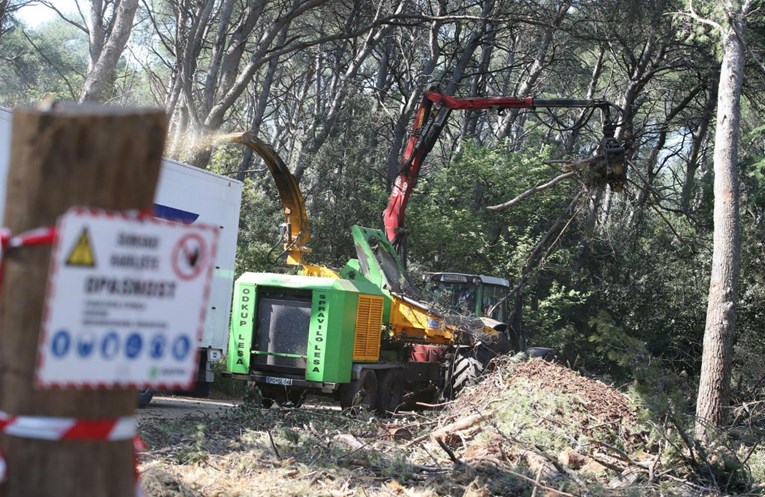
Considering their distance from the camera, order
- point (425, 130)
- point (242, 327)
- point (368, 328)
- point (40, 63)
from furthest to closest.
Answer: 1. point (40, 63)
2. point (425, 130)
3. point (368, 328)
4. point (242, 327)

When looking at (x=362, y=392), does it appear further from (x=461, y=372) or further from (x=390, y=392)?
(x=461, y=372)

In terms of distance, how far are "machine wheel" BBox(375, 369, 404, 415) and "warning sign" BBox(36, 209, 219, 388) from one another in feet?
36.4

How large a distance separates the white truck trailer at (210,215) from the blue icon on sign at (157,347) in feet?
33.0

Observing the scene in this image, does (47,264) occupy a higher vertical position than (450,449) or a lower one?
higher

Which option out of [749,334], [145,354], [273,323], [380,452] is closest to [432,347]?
[273,323]

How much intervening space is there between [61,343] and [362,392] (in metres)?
11.1

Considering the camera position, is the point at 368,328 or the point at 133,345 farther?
the point at 368,328

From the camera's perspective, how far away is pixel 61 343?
9.07 ft

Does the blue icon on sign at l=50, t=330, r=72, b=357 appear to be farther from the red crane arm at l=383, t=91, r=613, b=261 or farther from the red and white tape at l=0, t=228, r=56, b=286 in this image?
the red crane arm at l=383, t=91, r=613, b=261

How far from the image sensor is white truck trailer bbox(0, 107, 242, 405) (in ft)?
43.1

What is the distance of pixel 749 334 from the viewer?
21.2m

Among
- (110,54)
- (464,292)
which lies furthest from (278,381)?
(464,292)

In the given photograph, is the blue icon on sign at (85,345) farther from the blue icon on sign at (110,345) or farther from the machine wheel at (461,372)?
the machine wheel at (461,372)

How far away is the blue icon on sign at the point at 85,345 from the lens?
280cm
